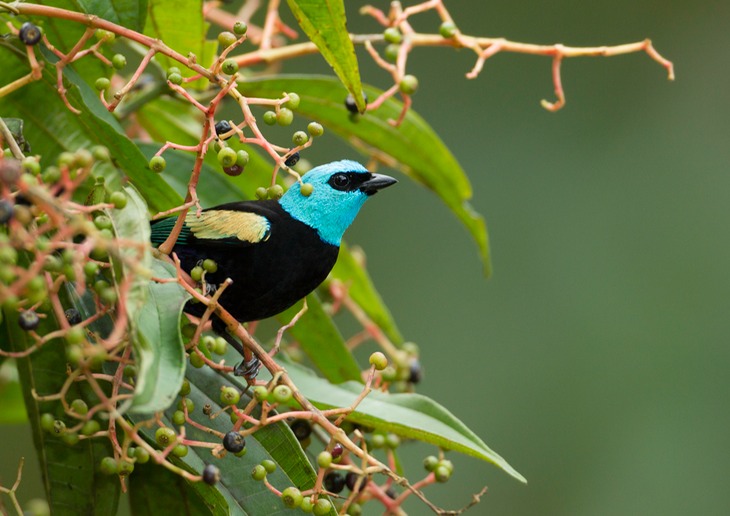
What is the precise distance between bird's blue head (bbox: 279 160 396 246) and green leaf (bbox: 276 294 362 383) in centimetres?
17

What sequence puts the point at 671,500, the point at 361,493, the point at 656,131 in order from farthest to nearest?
1. the point at 656,131
2. the point at 671,500
3. the point at 361,493

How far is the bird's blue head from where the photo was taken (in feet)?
7.68

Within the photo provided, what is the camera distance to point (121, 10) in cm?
195

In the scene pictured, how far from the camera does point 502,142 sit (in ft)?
20.9

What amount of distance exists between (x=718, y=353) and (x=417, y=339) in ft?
5.62

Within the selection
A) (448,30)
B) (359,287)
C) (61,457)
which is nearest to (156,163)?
(61,457)

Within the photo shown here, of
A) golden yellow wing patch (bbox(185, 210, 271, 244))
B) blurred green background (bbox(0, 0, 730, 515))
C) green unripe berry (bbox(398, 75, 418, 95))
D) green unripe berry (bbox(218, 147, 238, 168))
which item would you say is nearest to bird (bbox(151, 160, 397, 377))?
→ golden yellow wing patch (bbox(185, 210, 271, 244))

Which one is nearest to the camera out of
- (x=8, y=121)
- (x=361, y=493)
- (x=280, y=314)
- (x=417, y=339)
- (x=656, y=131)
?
(x=8, y=121)

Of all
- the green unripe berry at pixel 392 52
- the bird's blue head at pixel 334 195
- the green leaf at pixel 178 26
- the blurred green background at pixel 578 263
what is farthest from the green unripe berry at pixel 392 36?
the blurred green background at pixel 578 263

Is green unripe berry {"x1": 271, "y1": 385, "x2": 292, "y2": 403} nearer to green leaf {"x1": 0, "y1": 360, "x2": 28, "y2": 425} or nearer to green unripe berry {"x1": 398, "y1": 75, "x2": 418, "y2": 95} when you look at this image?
green unripe berry {"x1": 398, "y1": 75, "x2": 418, "y2": 95}

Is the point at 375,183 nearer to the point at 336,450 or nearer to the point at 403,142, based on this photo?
the point at 403,142

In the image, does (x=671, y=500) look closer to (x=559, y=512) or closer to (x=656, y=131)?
(x=559, y=512)

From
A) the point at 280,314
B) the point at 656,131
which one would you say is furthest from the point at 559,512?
the point at 280,314

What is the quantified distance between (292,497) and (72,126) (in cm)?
84
